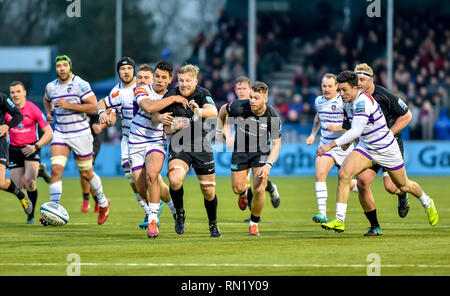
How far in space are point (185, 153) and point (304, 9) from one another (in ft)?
93.6

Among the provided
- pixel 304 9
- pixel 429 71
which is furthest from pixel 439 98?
pixel 304 9

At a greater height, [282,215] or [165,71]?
[165,71]

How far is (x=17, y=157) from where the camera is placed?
14805mm

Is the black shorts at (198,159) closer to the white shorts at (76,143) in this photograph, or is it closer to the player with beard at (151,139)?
the player with beard at (151,139)

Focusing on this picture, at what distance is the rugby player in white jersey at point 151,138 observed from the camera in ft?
37.0

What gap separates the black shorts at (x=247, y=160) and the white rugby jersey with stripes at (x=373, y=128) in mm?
1414

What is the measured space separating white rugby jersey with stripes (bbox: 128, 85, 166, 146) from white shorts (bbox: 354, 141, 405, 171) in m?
2.66

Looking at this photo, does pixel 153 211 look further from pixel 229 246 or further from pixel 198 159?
pixel 229 246

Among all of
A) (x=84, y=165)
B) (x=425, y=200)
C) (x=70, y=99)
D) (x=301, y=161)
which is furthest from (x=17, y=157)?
(x=301, y=161)

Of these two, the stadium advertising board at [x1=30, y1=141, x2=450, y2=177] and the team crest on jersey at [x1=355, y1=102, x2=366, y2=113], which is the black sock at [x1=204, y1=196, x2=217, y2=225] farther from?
the stadium advertising board at [x1=30, y1=141, x2=450, y2=177]

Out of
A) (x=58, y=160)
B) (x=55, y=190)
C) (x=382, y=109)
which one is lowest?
(x=55, y=190)

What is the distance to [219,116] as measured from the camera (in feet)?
40.3

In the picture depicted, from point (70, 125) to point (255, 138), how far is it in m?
3.30

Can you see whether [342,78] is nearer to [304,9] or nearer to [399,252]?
[399,252]
